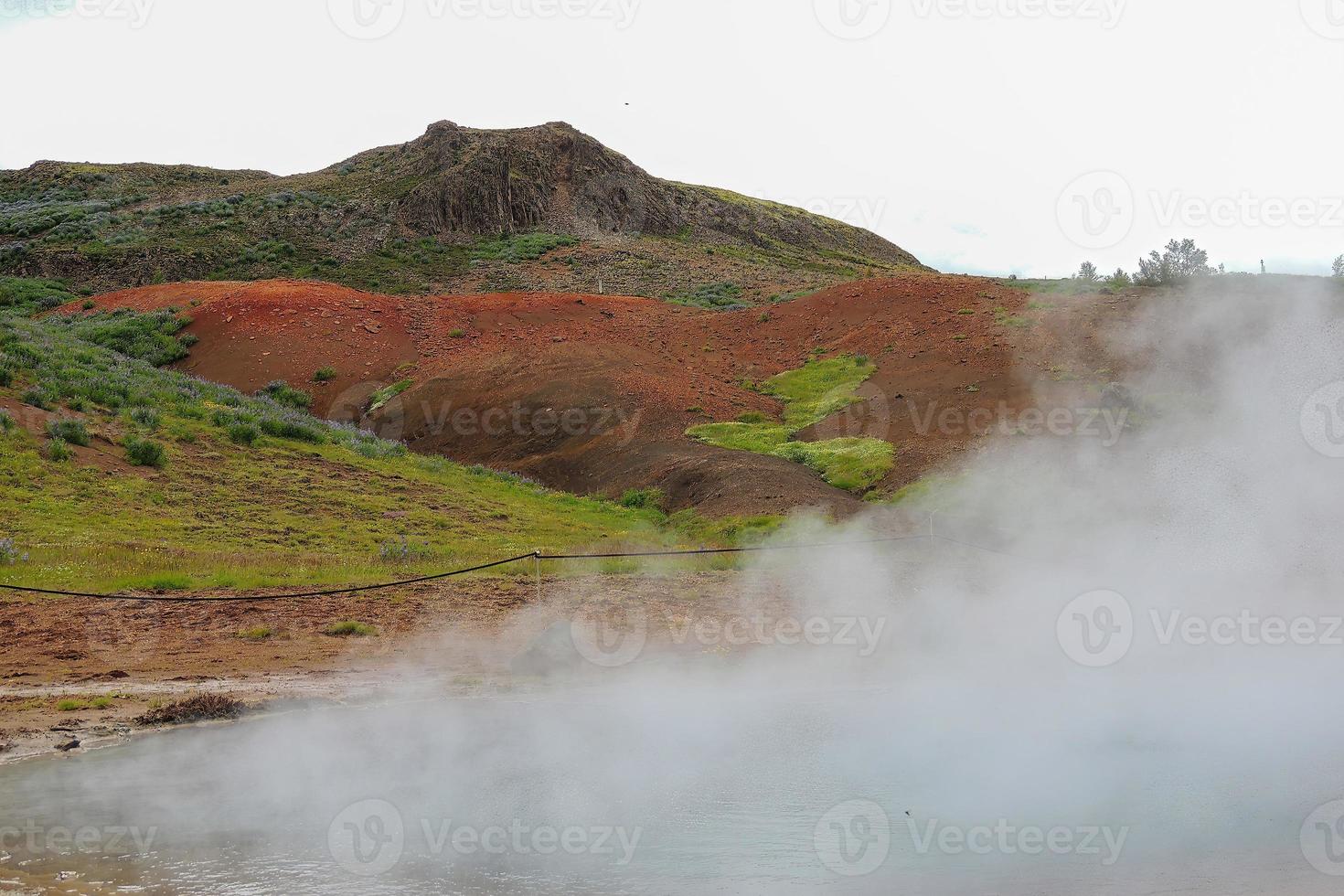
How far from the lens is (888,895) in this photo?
5.34 metres

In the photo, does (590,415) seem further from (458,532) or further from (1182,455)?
(1182,455)

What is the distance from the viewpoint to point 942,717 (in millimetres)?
8484

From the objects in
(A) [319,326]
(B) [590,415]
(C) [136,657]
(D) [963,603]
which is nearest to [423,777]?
(C) [136,657]

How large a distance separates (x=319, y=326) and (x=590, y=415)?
11.4 meters

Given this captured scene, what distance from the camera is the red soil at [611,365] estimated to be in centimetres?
2103
